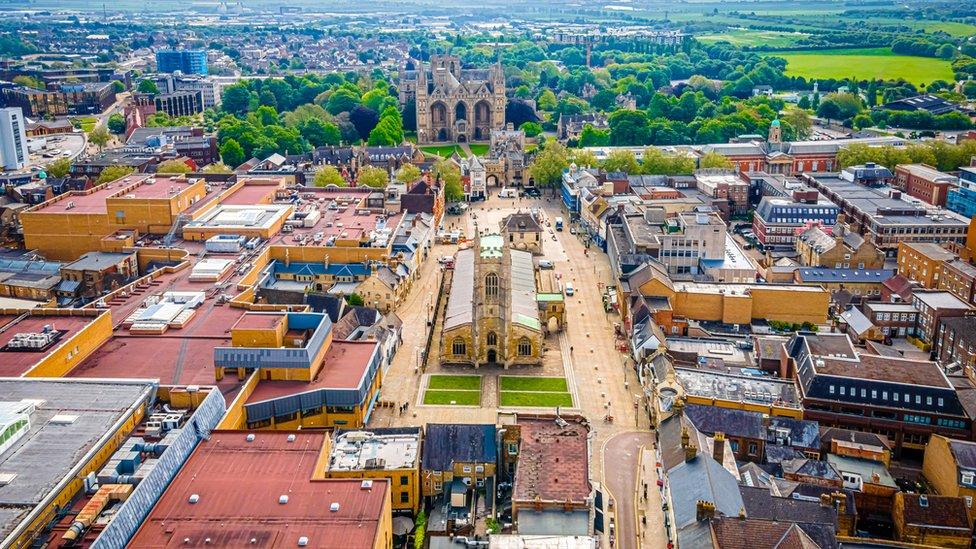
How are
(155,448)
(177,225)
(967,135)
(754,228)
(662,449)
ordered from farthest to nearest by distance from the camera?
(967,135) → (754,228) → (177,225) → (662,449) → (155,448)

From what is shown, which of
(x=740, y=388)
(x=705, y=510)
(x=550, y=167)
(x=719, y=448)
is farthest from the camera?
(x=550, y=167)

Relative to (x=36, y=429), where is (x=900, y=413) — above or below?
below

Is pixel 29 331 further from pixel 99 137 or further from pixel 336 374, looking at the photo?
pixel 99 137

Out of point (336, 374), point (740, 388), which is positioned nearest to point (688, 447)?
point (740, 388)

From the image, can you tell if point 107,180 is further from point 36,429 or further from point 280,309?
point 36,429

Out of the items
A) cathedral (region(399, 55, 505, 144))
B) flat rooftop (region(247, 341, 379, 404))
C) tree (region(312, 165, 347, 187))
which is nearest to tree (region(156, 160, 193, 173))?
tree (region(312, 165, 347, 187))

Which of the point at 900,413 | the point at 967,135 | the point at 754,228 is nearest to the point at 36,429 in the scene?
the point at 900,413

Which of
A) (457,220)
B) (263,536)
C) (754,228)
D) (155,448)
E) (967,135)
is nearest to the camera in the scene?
(263,536)
